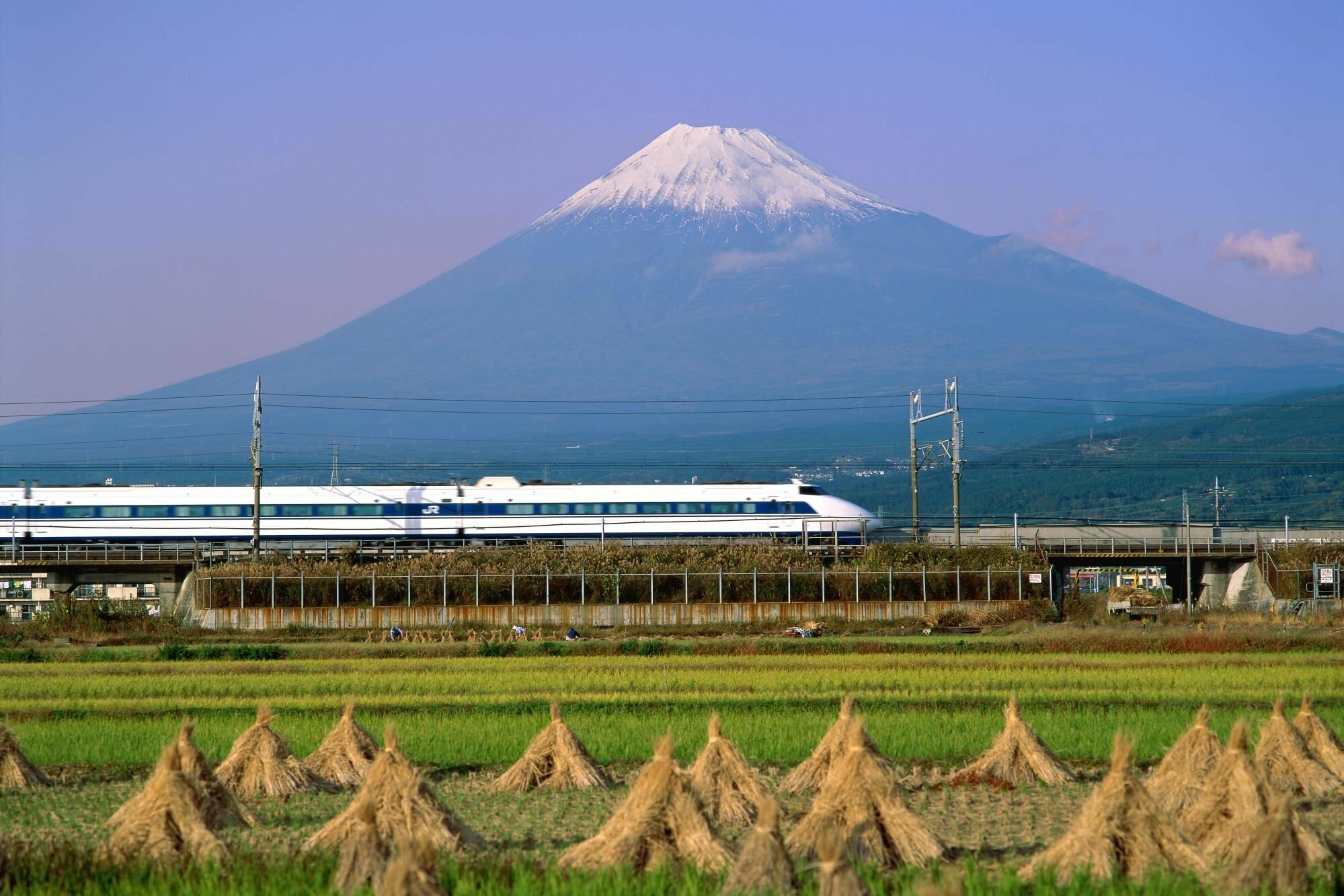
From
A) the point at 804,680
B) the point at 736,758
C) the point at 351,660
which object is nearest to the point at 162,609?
the point at 351,660

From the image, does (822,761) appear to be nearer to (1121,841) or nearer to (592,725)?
(1121,841)

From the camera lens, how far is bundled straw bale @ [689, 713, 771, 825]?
14.8 meters

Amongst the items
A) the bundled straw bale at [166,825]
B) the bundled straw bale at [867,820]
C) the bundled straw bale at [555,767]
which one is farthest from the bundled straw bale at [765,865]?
the bundled straw bale at [555,767]

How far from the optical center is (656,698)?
80.8 ft

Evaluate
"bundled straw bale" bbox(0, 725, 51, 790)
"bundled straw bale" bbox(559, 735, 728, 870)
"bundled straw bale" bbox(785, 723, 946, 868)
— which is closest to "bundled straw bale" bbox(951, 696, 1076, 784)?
"bundled straw bale" bbox(785, 723, 946, 868)

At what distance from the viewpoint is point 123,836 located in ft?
42.1

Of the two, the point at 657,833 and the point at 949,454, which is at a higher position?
the point at 949,454

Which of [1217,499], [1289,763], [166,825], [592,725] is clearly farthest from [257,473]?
[1217,499]

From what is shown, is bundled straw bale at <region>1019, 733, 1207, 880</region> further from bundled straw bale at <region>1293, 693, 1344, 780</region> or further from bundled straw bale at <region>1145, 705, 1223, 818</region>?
bundled straw bale at <region>1293, 693, 1344, 780</region>

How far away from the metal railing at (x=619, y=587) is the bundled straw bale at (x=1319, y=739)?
99.1ft

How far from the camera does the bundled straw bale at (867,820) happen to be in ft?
40.4

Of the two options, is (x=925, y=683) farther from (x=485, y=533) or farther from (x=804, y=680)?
(x=485, y=533)

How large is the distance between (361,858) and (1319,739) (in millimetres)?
11222

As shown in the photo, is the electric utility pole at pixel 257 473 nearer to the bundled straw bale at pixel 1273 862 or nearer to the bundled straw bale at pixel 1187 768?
the bundled straw bale at pixel 1187 768
